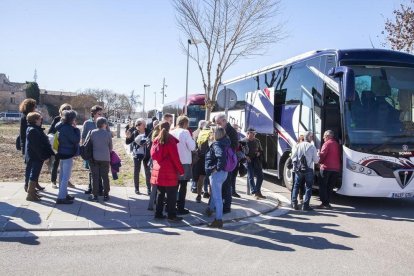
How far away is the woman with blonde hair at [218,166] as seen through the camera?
7211 millimetres

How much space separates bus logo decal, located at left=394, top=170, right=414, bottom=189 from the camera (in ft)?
29.6

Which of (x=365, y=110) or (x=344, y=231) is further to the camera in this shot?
(x=365, y=110)

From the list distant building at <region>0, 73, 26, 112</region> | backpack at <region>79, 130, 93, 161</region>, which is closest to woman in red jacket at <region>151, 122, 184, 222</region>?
backpack at <region>79, 130, 93, 161</region>

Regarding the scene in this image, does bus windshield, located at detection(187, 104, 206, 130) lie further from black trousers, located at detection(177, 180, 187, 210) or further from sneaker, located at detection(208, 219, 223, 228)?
sneaker, located at detection(208, 219, 223, 228)

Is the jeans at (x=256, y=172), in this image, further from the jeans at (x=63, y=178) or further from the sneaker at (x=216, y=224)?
the jeans at (x=63, y=178)

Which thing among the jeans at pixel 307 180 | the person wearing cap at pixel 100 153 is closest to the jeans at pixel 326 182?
the jeans at pixel 307 180

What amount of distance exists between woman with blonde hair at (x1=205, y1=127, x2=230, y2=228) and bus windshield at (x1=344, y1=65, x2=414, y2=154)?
3286 millimetres

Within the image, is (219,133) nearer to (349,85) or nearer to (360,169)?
(349,85)

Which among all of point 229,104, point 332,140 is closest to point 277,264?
point 332,140

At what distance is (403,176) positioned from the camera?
9062mm

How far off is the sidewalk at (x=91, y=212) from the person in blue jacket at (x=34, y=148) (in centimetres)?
35

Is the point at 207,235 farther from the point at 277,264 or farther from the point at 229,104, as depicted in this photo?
the point at 229,104

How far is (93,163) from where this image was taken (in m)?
8.48

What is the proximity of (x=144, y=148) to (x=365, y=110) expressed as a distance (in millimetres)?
4920
